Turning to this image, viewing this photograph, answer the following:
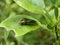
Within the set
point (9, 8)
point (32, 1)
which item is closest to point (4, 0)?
point (9, 8)

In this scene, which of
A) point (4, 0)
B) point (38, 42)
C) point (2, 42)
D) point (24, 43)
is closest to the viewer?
point (2, 42)

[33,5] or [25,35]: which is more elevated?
[25,35]

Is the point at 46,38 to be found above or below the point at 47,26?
above

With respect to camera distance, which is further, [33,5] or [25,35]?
[25,35]

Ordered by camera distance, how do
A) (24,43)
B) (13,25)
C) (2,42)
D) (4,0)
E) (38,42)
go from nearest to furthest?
(13,25) < (2,42) < (24,43) < (4,0) < (38,42)

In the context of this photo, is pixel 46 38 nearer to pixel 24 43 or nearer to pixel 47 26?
pixel 24 43

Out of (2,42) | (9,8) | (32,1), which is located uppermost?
(9,8)

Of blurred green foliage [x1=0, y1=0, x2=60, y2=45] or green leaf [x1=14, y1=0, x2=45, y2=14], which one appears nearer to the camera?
green leaf [x1=14, y1=0, x2=45, y2=14]

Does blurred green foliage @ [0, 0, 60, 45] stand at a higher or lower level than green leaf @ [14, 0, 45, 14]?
higher
